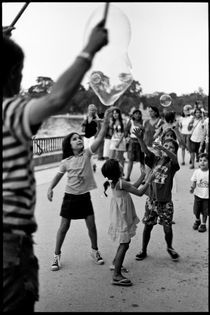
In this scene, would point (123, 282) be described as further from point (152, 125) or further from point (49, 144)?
point (49, 144)

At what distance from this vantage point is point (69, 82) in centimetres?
138

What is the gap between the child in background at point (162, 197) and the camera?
3836 millimetres

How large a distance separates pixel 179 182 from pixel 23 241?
595cm

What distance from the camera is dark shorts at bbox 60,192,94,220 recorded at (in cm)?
375

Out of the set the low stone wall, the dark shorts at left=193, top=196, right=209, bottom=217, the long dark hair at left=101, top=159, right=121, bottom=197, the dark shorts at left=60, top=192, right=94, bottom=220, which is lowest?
the dark shorts at left=193, top=196, right=209, bottom=217

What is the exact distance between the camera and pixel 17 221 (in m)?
1.58

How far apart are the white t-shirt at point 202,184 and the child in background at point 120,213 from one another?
4.71 ft

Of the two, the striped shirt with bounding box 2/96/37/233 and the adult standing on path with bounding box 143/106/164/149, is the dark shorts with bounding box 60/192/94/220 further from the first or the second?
the adult standing on path with bounding box 143/106/164/149

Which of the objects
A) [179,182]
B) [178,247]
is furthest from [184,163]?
[178,247]

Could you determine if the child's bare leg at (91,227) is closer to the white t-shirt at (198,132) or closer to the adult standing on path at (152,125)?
the adult standing on path at (152,125)

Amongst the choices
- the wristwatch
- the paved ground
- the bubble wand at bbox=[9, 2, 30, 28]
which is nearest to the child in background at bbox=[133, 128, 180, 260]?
the paved ground

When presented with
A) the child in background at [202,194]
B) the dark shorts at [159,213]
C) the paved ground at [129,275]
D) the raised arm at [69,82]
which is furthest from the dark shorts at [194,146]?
the raised arm at [69,82]

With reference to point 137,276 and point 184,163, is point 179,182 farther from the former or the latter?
point 137,276

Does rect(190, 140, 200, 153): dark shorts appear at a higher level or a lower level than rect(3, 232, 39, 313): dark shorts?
higher
